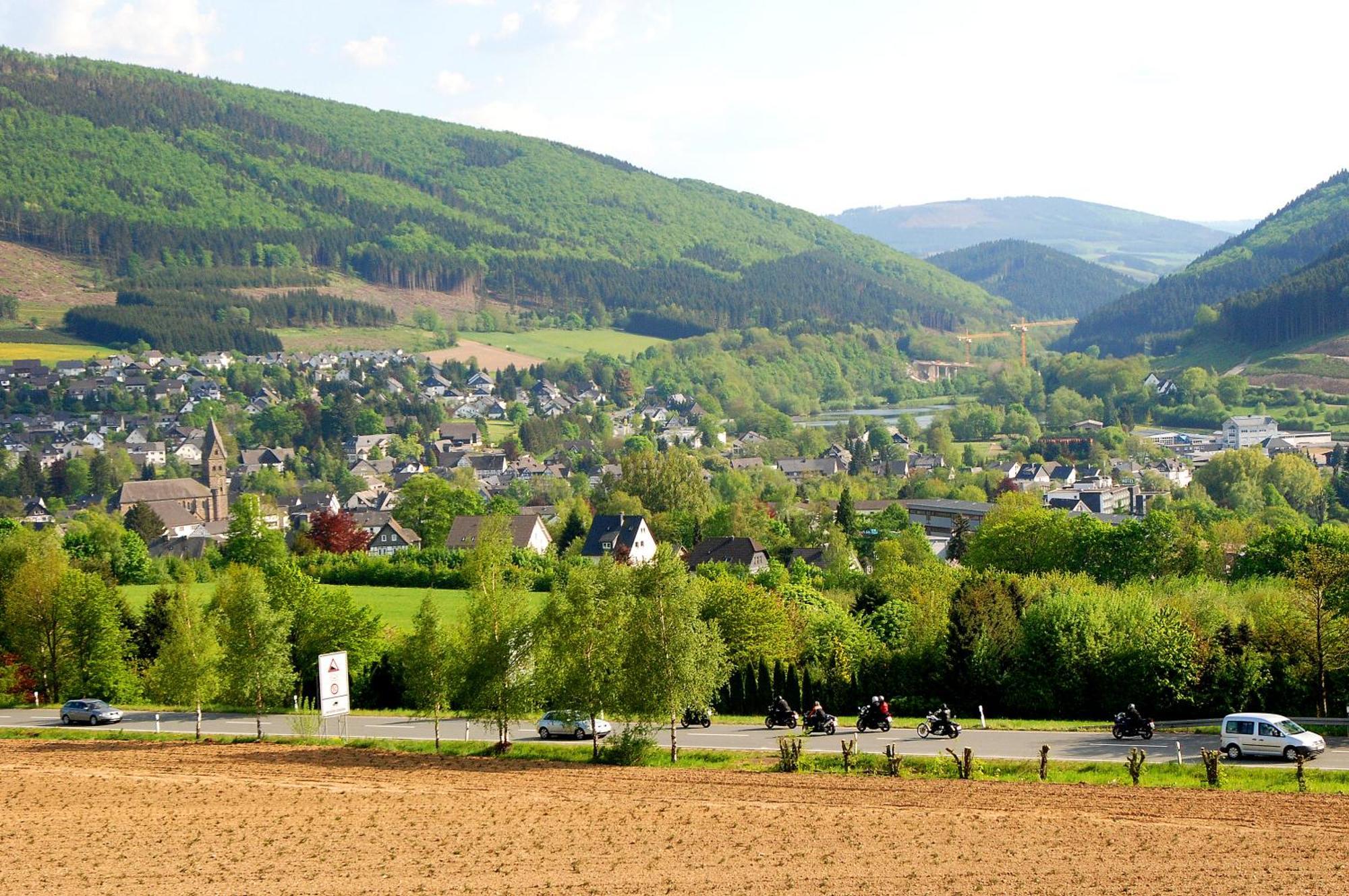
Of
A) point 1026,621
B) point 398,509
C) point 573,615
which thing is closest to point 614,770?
point 573,615

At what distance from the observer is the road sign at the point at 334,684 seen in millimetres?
30188

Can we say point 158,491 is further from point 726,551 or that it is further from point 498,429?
point 498,429

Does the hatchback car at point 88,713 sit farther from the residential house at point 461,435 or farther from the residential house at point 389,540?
the residential house at point 461,435

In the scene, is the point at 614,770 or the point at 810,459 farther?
the point at 810,459

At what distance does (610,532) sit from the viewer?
275ft

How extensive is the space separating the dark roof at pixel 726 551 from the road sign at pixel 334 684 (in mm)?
44381

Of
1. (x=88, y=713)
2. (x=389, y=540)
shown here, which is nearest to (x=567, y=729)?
(x=88, y=713)

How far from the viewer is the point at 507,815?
81.0ft

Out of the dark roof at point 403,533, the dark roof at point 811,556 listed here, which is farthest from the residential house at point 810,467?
the dark roof at point 811,556

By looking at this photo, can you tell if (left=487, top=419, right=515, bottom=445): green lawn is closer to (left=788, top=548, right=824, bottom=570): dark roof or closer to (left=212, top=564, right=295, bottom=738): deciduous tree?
(left=788, top=548, right=824, bottom=570): dark roof

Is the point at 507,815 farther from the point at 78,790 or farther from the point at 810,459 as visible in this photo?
the point at 810,459

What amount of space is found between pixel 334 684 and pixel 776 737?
10.4 meters

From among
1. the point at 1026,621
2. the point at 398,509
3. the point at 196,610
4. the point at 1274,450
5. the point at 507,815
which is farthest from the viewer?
the point at 1274,450

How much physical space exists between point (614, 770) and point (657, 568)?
4620 millimetres
